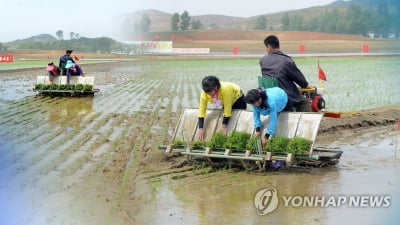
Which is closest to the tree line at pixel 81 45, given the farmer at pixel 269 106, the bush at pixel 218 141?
the bush at pixel 218 141

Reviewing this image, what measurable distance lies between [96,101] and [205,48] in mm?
43258

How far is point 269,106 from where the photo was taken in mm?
7543

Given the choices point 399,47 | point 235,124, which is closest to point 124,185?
point 235,124

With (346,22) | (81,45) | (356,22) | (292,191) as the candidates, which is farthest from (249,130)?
(81,45)

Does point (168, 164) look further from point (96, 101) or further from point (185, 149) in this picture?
point (96, 101)

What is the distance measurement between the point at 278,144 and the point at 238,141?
1.78 feet

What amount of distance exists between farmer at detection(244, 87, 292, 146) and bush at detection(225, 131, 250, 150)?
18 centimetres

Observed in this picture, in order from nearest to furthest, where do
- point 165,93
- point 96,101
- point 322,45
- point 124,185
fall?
1. point 124,185
2. point 96,101
3. point 165,93
4. point 322,45

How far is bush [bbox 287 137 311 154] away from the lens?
24.3 ft

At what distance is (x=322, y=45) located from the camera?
59125 mm

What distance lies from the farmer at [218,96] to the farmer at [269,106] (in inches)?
20.2

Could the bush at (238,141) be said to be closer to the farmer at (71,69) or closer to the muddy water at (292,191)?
the muddy water at (292,191)

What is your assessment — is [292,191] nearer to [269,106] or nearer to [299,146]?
[299,146]

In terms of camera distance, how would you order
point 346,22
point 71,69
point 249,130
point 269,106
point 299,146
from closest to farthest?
point 299,146, point 269,106, point 249,130, point 71,69, point 346,22
